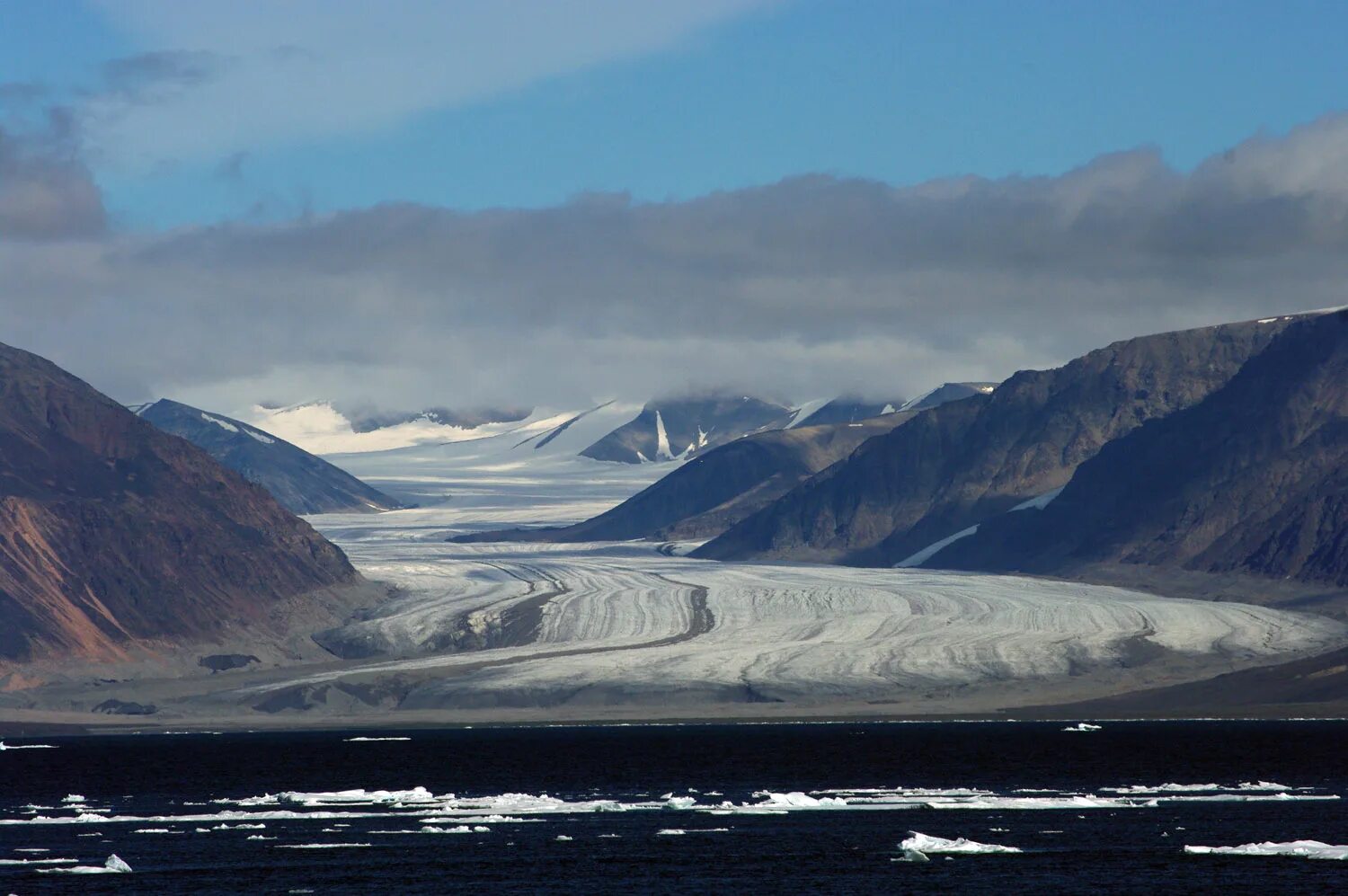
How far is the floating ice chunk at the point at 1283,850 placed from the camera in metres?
A: 71.1

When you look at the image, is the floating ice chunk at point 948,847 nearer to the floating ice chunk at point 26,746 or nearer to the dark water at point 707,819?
the dark water at point 707,819

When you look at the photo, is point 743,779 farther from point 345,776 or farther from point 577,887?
point 577,887

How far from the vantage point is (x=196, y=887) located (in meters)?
67.4

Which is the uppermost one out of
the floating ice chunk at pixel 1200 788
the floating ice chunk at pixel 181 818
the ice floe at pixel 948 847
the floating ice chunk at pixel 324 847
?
the floating ice chunk at pixel 181 818

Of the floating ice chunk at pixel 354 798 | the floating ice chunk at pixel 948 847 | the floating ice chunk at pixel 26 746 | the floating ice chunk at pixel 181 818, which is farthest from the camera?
the floating ice chunk at pixel 26 746

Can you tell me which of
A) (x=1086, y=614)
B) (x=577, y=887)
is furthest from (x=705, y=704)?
(x=577, y=887)

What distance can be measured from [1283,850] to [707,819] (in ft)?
77.7

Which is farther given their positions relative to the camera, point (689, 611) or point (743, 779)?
point (689, 611)

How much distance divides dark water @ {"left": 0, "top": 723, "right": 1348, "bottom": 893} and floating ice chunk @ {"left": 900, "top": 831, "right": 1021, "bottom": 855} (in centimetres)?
90

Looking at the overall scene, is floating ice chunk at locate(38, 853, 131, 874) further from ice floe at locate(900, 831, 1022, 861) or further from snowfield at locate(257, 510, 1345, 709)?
snowfield at locate(257, 510, 1345, 709)

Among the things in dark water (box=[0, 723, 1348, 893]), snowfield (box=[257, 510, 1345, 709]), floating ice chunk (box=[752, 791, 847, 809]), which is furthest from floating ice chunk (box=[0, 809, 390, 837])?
snowfield (box=[257, 510, 1345, 709])

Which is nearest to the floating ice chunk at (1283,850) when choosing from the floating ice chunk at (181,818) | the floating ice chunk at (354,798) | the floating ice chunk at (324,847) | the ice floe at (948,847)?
the ice floe at (948,847)

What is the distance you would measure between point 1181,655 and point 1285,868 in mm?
105537

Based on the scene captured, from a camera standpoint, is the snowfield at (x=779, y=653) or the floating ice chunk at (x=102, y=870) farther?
the snowfield at (x=779, y=653)
